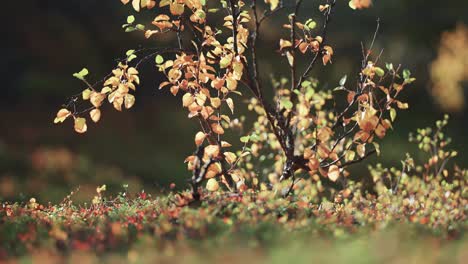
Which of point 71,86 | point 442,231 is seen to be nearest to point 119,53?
point 71,86

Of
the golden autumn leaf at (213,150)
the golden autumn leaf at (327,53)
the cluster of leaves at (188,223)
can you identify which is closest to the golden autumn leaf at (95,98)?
the cluster of leaves at (188,223)

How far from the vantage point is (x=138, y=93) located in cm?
1939

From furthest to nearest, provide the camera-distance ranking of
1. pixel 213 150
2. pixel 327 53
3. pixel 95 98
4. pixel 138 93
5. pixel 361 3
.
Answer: pixel 138 93, pixel 327 53, pixel 95 98, pixel 213 150, pixel 361 3

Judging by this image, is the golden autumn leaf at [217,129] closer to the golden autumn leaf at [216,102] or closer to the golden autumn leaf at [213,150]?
the golden autumn leaf at [216,102]

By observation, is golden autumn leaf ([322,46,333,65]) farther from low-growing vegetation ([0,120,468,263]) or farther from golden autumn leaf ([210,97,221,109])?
low-growing vegetation ([0,120,468,263])

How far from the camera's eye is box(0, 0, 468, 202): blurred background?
48.8ft

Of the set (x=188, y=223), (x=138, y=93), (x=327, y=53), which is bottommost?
(x=188, y=223)

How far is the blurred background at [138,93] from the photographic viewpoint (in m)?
14.9

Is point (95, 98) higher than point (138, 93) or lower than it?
lower

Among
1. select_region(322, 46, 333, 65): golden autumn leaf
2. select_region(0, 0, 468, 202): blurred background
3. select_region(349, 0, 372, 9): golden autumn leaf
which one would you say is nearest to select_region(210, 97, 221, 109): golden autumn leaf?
select_region(322, 46, 333, 65): golden autumn leaf

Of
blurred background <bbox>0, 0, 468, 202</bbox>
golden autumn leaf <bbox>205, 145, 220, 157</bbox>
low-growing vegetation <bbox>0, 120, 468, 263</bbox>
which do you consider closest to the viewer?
low-growing vegetation <bbox>0, 120, 468, 263</bbox>

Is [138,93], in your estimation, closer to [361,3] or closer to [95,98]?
[95,98]

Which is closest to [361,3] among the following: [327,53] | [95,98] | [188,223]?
[327,53]

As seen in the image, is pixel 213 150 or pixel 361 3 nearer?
pixel 361 3
